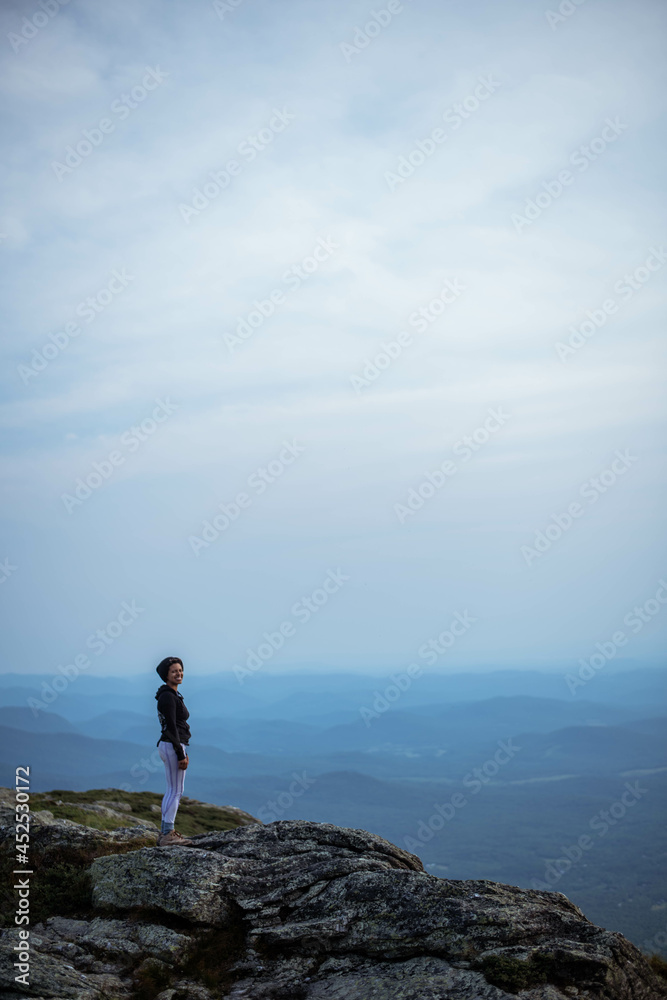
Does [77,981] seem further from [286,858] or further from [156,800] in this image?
[156,800]

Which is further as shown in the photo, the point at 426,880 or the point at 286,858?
the point at 286,858

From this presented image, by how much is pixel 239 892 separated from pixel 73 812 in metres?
20.4

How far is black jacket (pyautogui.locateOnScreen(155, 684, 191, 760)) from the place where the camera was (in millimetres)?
17703

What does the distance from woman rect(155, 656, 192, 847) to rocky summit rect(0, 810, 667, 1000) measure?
1210 mm

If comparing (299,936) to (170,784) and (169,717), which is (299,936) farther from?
(169,717)

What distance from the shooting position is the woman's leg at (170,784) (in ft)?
59.6

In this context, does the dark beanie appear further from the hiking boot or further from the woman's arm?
the hiking boot

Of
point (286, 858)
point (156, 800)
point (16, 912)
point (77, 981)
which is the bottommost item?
point (77, 981)

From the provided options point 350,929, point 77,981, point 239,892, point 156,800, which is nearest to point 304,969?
point 350,929

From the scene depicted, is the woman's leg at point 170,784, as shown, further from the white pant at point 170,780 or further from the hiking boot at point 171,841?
the hiking boot at point 171,841

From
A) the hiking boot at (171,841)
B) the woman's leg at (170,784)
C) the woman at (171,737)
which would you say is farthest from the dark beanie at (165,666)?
the hiking boot at (171,841)

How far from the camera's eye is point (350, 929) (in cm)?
1415

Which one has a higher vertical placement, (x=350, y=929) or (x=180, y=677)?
(x=180, y=677)

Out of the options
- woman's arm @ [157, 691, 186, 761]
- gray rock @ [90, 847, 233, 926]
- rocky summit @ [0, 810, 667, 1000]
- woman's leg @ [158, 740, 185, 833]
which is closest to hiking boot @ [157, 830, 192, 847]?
woman's leg @ [158, 740, 185, 833]
